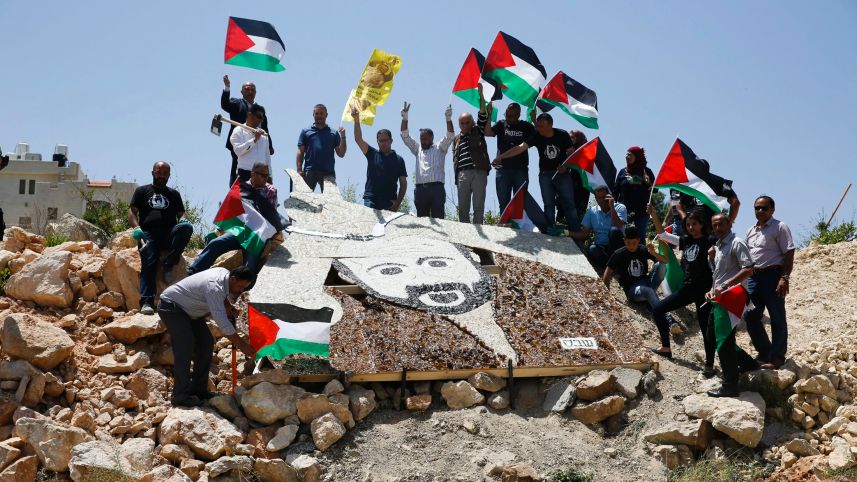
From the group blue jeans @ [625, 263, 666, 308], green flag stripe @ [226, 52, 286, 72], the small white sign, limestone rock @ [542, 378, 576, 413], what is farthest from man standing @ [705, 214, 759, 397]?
green flag stripe @ [226, 52, 286, 72]

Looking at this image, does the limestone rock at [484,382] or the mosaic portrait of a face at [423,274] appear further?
the mosaic portrait of a face at [423,274]

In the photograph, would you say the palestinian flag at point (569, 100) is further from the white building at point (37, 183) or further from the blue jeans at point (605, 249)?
the white building at point (37, 183)

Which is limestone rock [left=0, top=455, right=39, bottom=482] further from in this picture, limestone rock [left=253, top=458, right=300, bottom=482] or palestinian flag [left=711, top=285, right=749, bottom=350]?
palestinian flag [left=711, top=285, right=749, bottom=350]

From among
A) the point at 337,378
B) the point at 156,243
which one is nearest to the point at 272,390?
the point at 337,378

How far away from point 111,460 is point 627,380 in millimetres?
5008

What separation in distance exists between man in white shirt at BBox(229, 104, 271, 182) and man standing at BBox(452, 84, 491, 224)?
9.09ft

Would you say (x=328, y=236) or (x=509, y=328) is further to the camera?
(x=328, y=236)

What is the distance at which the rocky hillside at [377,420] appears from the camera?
7645 millimetres

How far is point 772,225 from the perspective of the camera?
29.4ft

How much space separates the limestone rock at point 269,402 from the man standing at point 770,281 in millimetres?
4640

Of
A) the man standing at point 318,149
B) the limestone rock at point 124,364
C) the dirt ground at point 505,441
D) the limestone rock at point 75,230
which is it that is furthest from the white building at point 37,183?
the dirt ground at point 505,441

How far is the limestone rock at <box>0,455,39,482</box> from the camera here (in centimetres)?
724

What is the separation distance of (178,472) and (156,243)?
339 centimetres

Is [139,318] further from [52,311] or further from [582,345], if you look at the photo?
[582,345]
